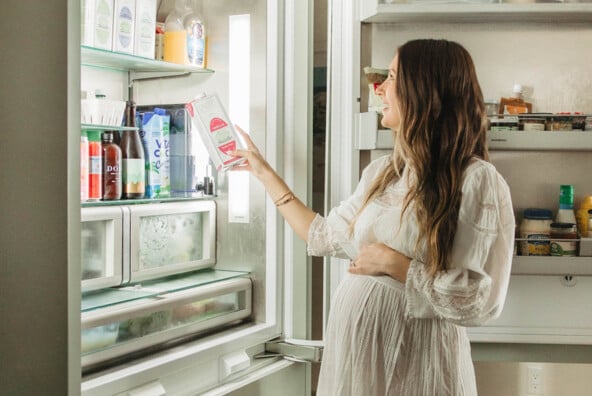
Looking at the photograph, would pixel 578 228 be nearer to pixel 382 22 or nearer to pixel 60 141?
pixel 382 22

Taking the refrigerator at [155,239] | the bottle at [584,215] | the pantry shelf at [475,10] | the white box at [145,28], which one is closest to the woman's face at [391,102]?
the pantry shelf at [475,10]

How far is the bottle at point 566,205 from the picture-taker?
1.67 meters

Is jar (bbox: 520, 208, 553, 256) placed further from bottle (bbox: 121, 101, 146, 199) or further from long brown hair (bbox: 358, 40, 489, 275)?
bottle (bbox: 121, 101, 146, 199)

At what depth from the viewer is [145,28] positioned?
1.77m

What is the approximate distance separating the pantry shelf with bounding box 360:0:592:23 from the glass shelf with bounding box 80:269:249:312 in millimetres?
737

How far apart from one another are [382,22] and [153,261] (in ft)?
2.53

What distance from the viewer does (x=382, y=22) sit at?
5.76ft

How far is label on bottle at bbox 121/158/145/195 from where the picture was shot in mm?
1729

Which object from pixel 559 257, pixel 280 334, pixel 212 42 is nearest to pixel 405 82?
pixel 559 257

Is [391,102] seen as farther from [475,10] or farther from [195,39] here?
[195,39]

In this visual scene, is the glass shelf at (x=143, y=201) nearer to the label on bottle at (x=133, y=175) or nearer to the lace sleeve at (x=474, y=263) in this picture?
the label on bottle at (x=133, y=175)

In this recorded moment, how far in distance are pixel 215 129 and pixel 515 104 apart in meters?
0.69

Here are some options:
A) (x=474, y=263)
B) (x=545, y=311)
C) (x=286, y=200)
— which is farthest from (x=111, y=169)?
(x=545, y=311)

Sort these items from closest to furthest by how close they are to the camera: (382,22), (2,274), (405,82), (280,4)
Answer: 1. (2,274)
2. (405,82)
3. (382,22)
4. (280,4)
